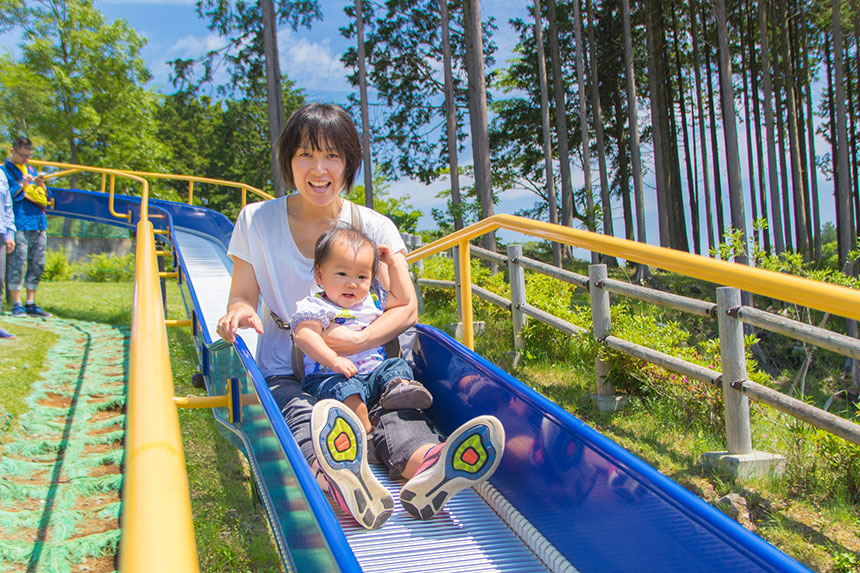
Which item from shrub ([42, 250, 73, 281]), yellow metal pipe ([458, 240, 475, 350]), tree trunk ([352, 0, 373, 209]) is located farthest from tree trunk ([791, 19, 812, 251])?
shrub ([42, 250, 73, 281])

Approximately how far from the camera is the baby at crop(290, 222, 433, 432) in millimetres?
2357

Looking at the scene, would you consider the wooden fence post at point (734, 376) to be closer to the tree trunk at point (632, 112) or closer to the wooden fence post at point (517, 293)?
the wooden fence post at point (517, 293)

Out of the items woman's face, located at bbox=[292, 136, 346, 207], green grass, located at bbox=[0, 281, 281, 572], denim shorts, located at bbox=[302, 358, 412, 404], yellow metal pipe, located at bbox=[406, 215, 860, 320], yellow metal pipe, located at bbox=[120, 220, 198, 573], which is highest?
woman's face, located at bbox=[292, 136, 346, 207]

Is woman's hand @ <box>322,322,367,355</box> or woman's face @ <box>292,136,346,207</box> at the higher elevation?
woman's face @ <box>292,136,346,207</box>

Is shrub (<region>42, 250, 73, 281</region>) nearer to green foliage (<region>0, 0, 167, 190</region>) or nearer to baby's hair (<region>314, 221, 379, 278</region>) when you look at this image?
green foliage (<region>0, 0, 167, 190</region>)

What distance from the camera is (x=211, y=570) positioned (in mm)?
2895

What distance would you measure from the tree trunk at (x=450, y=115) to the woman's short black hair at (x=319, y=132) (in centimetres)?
1260

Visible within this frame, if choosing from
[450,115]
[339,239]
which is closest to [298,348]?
[339,239]

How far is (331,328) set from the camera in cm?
244

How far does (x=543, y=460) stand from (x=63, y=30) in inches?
887

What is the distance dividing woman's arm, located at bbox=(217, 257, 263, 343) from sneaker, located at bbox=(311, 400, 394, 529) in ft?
1.74

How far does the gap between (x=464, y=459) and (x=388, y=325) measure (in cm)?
70

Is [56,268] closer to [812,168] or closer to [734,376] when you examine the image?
[734,376]

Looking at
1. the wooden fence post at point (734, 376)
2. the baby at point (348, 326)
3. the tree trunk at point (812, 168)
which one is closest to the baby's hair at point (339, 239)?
the baby at point (348, 326)
